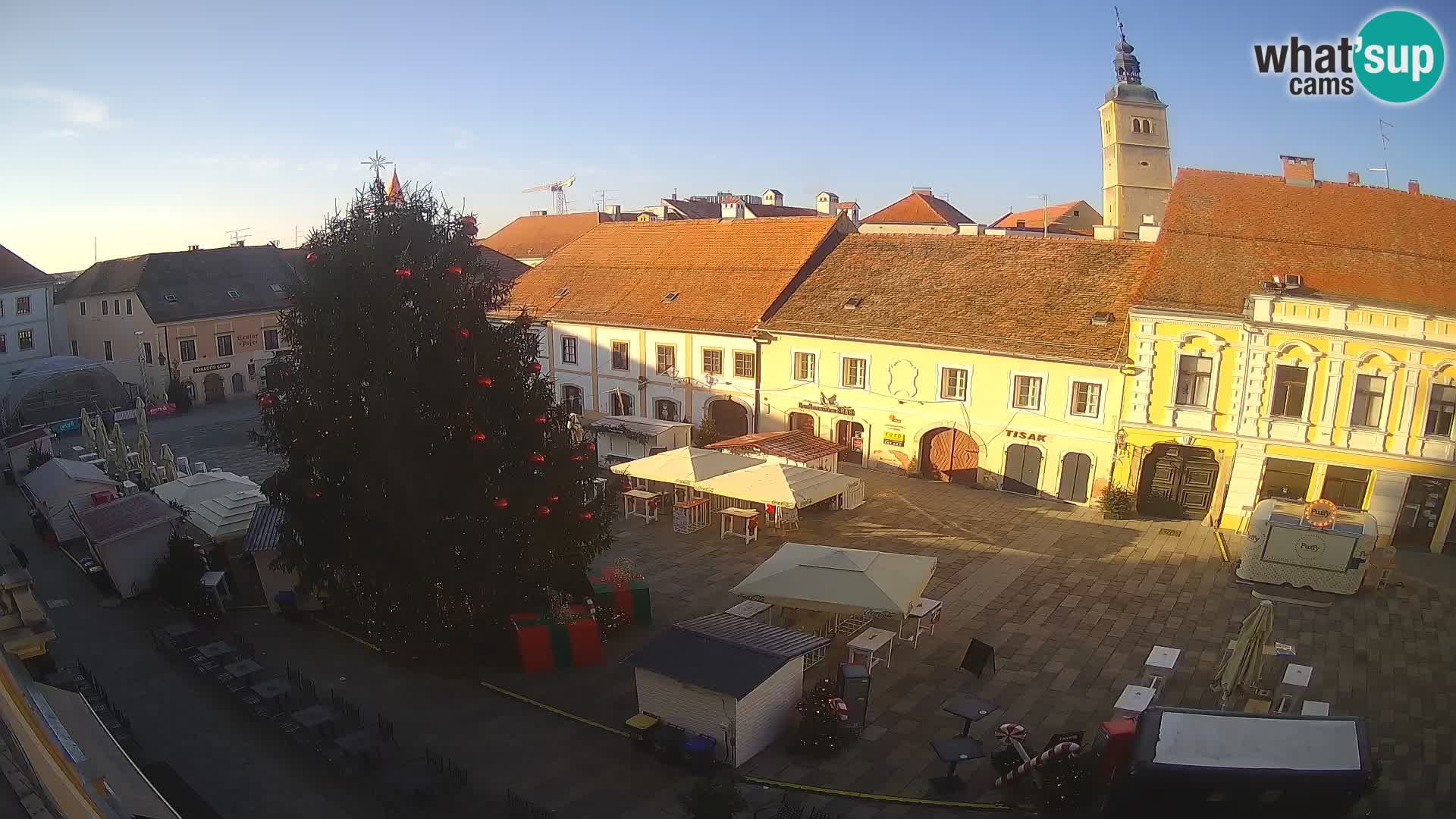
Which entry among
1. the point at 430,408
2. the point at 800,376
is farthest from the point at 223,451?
the point at 430,408

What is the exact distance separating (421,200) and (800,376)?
1815 cm

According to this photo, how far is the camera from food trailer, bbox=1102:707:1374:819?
11188mm

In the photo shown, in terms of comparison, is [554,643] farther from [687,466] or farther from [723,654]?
[687,466]

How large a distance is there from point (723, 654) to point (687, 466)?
11416 mm

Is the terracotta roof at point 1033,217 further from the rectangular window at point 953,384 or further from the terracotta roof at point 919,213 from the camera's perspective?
the rectangular window at point 953,384

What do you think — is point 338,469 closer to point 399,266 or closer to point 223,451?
point 399,266

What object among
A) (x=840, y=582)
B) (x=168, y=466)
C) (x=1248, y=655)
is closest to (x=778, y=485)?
(x=840, y=582)

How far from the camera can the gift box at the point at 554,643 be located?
1725 cm

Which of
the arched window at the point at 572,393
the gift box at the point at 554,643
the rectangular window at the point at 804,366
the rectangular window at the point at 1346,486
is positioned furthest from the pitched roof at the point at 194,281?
the rectangular window at the point at 1346,486

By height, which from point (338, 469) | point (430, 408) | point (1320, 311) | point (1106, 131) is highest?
point (1106, 131)

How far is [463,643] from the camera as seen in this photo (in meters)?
18.0

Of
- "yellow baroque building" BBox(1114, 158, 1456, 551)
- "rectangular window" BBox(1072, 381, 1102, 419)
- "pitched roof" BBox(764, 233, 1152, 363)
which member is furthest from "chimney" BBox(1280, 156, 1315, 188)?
"rectangular window" BBox(1072, 381, 1102, 419)

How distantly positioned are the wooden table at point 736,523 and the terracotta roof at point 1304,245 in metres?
12.1

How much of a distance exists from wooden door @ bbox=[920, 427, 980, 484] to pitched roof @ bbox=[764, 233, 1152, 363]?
3200mm
